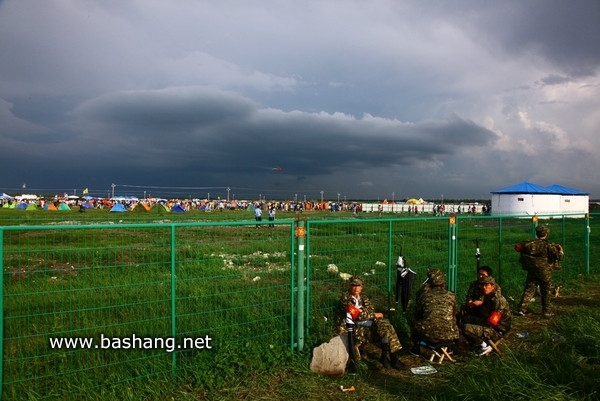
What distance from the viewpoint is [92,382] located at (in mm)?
4230

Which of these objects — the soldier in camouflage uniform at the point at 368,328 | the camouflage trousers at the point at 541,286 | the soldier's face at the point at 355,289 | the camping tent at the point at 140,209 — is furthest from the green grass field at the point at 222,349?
the camping tent at the point at 140,209

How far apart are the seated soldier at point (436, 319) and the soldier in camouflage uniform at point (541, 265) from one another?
3.01m

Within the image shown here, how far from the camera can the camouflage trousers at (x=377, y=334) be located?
551 cm

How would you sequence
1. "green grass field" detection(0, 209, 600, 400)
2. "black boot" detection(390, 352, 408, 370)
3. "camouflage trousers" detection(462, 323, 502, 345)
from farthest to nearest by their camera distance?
"camouflage trousers" detection(462, 323, 502, 345)
"black boot" detection(390, 352, 408, 370)
"green grass field" detection(0, 209, 600, 400)

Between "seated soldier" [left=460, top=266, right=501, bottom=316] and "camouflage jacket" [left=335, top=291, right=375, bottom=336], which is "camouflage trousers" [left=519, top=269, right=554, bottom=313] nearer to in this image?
"seated soldier" [left=460, top=266, right=501, bottom=316]

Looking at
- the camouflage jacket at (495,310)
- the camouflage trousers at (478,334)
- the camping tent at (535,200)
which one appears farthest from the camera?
the camping tent at (535,200)

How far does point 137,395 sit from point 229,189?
213ft

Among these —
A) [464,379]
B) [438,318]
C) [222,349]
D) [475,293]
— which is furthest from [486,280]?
[222,349]

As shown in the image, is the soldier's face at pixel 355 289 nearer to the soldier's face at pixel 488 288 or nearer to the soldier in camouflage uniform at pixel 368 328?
the soldier in camouflage uniform at pixel 368 328

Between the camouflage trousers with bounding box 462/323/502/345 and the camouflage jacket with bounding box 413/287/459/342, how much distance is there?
290 mm

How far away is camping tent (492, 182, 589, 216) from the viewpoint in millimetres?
38906

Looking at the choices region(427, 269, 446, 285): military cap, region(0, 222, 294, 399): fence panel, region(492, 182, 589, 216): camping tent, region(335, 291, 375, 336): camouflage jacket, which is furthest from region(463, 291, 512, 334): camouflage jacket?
region(492, 182, 589, 216): camping tent

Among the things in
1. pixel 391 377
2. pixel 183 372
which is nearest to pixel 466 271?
pixel 391 377

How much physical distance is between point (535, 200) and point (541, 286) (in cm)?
3509
